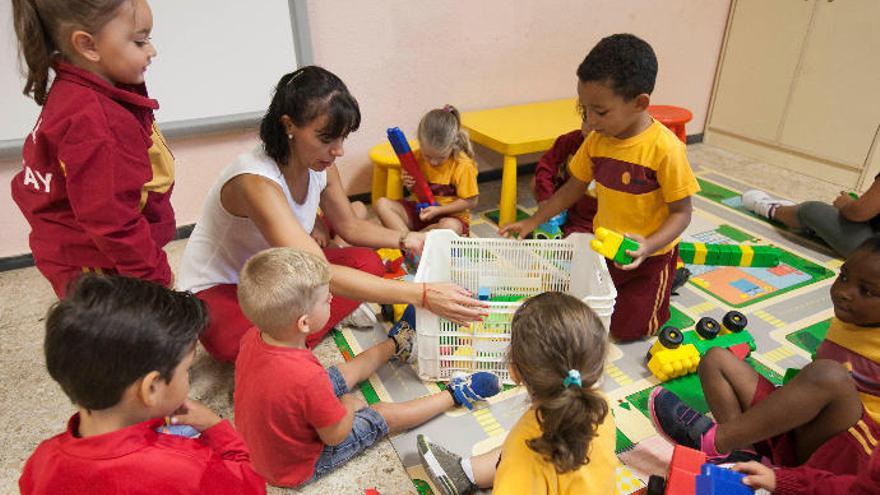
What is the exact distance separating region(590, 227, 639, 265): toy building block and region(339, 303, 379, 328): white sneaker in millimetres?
718

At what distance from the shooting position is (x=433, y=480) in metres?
1.14

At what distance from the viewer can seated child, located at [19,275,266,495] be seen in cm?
63

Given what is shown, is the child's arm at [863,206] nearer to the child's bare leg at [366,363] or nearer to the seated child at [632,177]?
the seated child at [632,177]

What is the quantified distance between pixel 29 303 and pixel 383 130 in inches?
58.4

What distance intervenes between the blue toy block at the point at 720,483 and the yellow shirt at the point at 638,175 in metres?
0.71

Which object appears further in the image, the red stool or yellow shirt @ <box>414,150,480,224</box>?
the red stool

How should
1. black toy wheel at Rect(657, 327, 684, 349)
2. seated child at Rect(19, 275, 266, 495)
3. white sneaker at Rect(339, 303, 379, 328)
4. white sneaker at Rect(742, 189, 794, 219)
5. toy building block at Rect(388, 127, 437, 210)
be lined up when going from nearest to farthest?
1. seated child at Rect(19, 275, 266, 495)
2. black toy wheel at Rect(657, 327, 684, 349)
3. white sneaker at Rect(339, 303, 379, 328)
4. toy building block at Rect(388, 127, 437, 210)
5. white sneaker at Rect(742, 189, 794, 219)

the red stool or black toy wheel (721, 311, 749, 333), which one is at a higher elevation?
the red stool

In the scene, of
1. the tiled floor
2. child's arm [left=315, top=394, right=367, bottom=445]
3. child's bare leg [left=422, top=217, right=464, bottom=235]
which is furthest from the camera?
child's bare leg [left=422, top=217, right=464, bottom=235]

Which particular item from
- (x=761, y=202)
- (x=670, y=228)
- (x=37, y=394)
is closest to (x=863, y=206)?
(x=761, y=202)

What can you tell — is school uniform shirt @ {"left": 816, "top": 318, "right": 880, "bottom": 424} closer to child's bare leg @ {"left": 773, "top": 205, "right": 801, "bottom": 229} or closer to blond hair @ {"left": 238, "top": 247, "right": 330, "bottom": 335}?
blond hair @ {"left": 238, "top": 247, "right": 330, "bottom": 335}

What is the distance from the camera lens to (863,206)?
185cm

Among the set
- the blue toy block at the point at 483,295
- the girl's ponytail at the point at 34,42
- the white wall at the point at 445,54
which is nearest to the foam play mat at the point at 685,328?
the blue toy block at the point at 483,295

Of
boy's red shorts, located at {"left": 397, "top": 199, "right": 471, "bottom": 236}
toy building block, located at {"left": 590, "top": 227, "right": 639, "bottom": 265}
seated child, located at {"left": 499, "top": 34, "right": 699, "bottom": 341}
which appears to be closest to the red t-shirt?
toy building block, located at {"left": 590, "top": 227, "right": 639, "bottom": 265}
